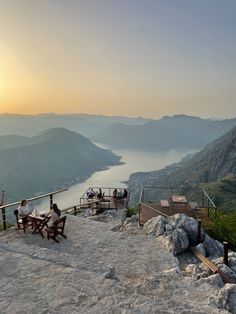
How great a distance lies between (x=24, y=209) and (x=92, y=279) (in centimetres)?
548

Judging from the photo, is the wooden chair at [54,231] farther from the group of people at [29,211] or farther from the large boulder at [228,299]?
the large boulder at [228,299]

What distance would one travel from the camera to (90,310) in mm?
6535

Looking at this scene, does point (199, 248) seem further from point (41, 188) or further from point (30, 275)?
point (41, 188)

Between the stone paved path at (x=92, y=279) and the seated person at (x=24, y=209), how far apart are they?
2.64 ft

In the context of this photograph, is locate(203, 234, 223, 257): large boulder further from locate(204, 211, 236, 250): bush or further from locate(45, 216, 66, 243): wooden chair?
locate(45, 216, 66, 243): wooden chair

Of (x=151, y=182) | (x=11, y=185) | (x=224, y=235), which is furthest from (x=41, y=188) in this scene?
(x=224, y=235)

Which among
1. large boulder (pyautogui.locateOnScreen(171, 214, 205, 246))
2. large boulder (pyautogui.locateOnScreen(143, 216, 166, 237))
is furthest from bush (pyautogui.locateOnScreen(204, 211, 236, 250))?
large boulder (pyautogui.locateOnScreen(143, 216, 166, 237))

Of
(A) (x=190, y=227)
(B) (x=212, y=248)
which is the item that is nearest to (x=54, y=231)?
(A) (x=190, y=227)

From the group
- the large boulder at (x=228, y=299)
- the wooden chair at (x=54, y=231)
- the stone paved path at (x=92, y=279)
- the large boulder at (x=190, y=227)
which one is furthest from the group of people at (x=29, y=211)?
the large boulder at (x=228, y=299)

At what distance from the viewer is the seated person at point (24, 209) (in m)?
12.4

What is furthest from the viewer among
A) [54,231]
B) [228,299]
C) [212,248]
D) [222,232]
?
[222,232]

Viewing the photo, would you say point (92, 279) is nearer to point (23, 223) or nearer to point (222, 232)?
point (23, 223)

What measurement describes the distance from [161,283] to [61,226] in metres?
5.17

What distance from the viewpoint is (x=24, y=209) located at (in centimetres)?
1243
